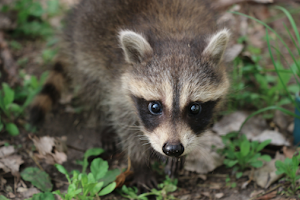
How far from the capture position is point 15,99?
13.5 ft

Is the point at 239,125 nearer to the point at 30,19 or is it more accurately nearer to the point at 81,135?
the point at 81,135

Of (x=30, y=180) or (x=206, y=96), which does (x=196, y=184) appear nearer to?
(x=206, y=96)

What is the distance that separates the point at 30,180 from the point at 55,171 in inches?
14.2

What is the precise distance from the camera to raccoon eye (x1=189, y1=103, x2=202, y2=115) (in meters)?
2.75

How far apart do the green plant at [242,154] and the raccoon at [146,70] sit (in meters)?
0.49

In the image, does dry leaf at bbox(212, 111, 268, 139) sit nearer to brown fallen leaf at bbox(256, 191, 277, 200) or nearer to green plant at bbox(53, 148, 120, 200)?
brown fallen leaf at bbox(256, 191, 277, 200)

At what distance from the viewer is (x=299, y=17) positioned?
533cm

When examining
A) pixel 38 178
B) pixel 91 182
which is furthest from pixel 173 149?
pixel 38 178

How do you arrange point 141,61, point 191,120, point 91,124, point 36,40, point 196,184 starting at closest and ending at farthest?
point 191,120 → point 141,61 → point 196,184 → point 91,124 → point 36,40

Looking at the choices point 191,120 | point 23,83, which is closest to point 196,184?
point 191,120

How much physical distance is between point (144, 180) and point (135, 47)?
1440 millimetres

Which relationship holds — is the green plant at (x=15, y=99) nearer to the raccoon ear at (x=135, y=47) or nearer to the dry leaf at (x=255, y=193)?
the raccoon ear at (x=135, y=47)

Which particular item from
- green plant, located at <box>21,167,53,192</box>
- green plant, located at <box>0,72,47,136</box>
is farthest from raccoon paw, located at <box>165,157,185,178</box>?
green plant, located at <box>0,72,47,136</box>

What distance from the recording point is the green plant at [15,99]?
143 inches
